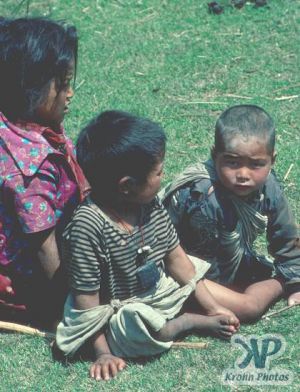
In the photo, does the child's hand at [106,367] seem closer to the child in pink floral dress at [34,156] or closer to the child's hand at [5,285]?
the child in pink floral dress at [34,156]

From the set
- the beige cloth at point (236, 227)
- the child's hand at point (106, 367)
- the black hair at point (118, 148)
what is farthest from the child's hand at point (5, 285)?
the beige cloth at point (236, 227)

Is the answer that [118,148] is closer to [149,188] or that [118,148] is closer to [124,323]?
[149,188]

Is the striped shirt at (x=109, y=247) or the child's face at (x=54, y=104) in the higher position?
the child's face at (x=54, y=104)

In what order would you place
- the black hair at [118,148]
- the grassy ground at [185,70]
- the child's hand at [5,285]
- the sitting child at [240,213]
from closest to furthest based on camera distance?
1. the black hair at [118,148]
2. the sitting child at [240,213]
3. the child's hand at [5,285]
4. the grassy ground at [185,70]

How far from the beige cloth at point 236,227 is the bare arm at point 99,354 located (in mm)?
721

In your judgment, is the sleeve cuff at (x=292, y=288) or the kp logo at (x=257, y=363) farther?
the sleeve cuff at (x=292, y=288)

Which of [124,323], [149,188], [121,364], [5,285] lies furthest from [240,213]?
[5,285]

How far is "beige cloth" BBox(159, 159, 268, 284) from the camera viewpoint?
4336 mm

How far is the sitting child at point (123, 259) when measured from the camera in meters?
3.85

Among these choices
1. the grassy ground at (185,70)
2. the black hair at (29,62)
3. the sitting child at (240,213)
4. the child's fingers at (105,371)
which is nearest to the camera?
the child's fingers at (105,371)

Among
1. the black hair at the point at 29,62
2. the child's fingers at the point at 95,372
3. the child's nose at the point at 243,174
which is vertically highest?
the black hair at the point at 29,62

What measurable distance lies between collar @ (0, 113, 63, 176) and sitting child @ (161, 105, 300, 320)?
76 centimetres

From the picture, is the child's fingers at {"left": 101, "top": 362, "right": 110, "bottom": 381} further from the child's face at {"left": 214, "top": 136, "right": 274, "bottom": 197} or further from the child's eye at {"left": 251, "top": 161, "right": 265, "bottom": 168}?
the child's eye at {"left": 251, "top": 161, "right": 265, "bottom": 168}

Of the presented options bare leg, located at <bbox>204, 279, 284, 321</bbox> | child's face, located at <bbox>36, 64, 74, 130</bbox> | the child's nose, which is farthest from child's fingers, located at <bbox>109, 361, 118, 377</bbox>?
child's face, located at <bbox>36, 64, 74, 130</bbox>
